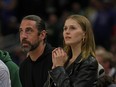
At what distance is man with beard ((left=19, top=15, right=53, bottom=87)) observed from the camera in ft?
24.6

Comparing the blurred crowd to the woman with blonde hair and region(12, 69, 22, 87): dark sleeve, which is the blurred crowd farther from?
the woman with blonde hair

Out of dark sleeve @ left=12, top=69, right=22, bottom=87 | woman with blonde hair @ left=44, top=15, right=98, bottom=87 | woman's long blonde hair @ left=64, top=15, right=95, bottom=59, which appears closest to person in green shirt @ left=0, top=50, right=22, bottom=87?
dark sleeve @ left=12, top=69, right=22, bottom=87

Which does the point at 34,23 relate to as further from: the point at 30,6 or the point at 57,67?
the point at 30,6

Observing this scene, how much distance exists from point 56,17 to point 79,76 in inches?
350

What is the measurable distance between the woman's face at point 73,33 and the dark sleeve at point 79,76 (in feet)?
1.17

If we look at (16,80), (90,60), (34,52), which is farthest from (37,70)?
(90,60)

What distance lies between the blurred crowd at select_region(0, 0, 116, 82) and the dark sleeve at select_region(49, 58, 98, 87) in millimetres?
6557

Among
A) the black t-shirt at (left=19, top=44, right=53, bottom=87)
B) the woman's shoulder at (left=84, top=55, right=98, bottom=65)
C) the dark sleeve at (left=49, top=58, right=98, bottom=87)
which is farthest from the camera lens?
the black t-shirt at (left=19, top=44, right=53, bottom=87)

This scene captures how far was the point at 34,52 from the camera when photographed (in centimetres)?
764

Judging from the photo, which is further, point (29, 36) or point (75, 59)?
point (29, 36)

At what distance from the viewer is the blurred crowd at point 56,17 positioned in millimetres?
14047

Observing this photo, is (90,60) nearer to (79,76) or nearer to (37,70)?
(79,76)

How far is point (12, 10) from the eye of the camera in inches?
609

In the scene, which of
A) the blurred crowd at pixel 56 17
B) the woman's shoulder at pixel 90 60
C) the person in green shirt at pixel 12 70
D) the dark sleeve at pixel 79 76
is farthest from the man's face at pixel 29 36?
the blurred crowd at pixel 56 17
